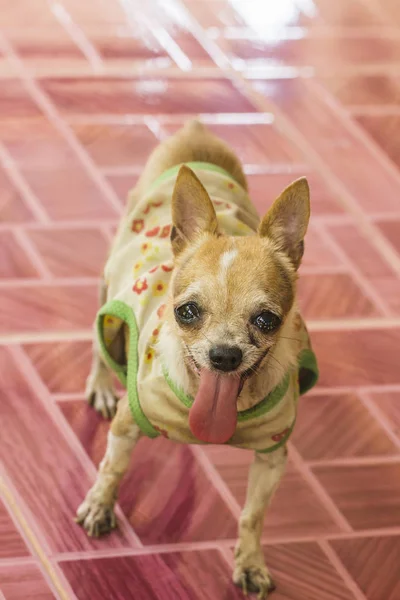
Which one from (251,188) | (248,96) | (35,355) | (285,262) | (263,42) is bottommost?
(285,262)

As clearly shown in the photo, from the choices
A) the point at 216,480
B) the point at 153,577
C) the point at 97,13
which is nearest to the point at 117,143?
the point at 97,13

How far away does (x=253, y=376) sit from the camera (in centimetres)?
254

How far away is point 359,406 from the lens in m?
3.53

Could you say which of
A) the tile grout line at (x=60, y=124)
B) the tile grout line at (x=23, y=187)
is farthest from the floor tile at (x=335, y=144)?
the tile grout line at (x=23, y=187)

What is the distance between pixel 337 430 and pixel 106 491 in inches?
34.3

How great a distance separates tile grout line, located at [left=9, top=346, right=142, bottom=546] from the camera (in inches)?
119

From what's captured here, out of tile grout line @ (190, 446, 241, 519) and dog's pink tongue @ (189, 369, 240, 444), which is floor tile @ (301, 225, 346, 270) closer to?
tile grout line @ (190, 446, 241, 519)

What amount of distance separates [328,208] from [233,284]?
6.90ft

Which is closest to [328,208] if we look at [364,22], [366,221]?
[366,221]

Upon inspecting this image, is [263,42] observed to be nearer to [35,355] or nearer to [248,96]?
[248,96]

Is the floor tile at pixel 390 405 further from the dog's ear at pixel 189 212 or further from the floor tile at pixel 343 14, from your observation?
the floor tile at pixel 343 14

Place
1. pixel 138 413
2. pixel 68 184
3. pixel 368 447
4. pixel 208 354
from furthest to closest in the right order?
pixel 68 184 < pixel 368 447 < pixel 138 413 < pixel 208 354

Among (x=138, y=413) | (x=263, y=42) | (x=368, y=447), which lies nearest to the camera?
(x=138, y=413)

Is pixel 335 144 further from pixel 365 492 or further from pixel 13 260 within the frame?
pixel 365 492
